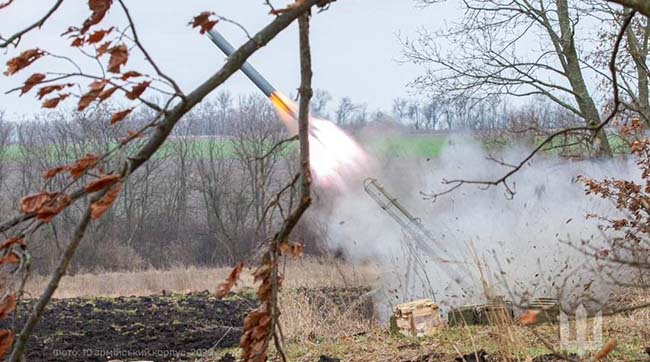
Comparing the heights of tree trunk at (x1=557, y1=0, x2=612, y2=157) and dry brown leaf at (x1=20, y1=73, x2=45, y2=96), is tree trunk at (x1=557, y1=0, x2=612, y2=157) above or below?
above

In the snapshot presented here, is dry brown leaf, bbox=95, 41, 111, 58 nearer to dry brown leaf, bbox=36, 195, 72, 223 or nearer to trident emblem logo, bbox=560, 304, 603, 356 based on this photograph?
dry brown leaf, bbox=36, 195, 72, 223

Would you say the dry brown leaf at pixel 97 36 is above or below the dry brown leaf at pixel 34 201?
above

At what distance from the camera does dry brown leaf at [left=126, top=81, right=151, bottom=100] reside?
8.36ft

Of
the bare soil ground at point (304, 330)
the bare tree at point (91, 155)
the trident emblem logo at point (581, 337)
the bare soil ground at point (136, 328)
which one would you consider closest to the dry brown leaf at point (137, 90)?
the bare tree at point (91, 155)

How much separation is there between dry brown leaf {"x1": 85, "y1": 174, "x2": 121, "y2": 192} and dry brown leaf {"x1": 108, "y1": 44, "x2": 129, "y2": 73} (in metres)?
0.29

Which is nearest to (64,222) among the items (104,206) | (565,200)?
(565,200)

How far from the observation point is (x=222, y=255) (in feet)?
114

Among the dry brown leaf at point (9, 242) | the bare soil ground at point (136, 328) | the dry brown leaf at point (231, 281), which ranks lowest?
the bare soil ground at point (136, 328)

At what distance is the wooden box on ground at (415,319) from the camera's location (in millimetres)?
10578

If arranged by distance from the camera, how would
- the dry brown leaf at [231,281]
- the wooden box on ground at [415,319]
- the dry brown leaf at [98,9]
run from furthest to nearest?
A: 1. the wooden box on ground at [415,319]
2. the dry brown leaf at [231,281]
3. the dry brown leaf at [98,9]

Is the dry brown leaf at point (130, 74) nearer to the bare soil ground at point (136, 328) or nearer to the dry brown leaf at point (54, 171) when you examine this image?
the dry brown leaf at point (54, 171)

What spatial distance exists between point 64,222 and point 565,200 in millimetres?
20213

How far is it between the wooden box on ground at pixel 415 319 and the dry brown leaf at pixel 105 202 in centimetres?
828

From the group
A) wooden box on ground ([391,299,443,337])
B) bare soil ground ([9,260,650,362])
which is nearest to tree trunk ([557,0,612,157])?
bare soil ground ([9,260,650,362])
